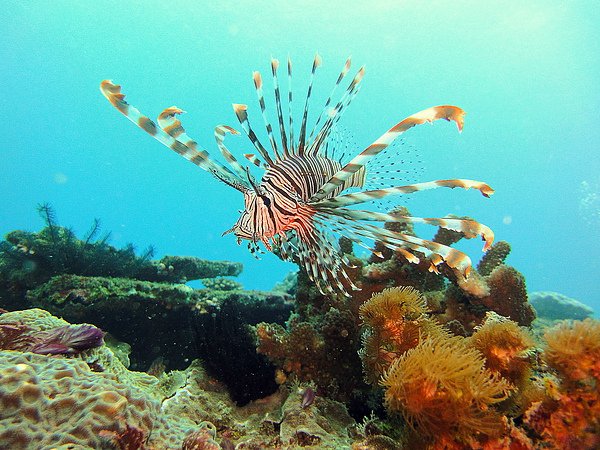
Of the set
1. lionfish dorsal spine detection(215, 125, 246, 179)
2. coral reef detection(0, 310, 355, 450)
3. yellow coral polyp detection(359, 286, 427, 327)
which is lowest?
coral reef detection(0, 310, 355, 450)

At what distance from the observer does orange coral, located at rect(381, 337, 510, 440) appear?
1456 mm

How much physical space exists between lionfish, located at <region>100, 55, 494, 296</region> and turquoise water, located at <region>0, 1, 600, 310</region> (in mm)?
49828

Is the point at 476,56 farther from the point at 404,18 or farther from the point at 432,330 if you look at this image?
the point at 432,330

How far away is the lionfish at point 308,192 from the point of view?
1.99m

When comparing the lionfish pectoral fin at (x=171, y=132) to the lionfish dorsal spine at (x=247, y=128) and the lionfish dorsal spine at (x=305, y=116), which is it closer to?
the lionfish dorsal spine at (x=247, y=128)

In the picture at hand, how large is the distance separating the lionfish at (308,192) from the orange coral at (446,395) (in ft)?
2.28

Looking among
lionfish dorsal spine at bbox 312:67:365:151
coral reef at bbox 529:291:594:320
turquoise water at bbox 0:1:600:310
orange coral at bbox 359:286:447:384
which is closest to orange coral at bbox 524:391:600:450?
orange coral at bbox 359:286:447:384

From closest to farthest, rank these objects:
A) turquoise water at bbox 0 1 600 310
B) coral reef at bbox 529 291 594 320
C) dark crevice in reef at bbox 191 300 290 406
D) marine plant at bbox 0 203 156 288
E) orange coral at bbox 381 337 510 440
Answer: orange coral at bbox 381 337 510 440, dark crevice in reef at bbox 191 300 290 406, marine plant at bbox 0 203 156 288, coral reef at bbox 529 291 594 320, turquoise water at bbox 0 1 600 310

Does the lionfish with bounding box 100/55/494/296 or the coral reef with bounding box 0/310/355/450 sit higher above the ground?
the lionfish with bounding box 100/55/494/296

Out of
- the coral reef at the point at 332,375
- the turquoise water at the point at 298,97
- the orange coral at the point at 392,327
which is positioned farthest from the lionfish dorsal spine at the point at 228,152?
the turquoise water at the point at 298,97

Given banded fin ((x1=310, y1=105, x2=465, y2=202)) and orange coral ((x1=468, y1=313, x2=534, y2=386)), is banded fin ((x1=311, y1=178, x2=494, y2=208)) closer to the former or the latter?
banded fin ((x1=310, y1=105, x2=465, y2=202))

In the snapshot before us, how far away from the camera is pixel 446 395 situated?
57.2 inches

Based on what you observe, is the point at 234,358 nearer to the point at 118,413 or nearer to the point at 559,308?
the point at 118,413

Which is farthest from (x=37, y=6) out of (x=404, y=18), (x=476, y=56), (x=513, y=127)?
(x=513, y=127)
